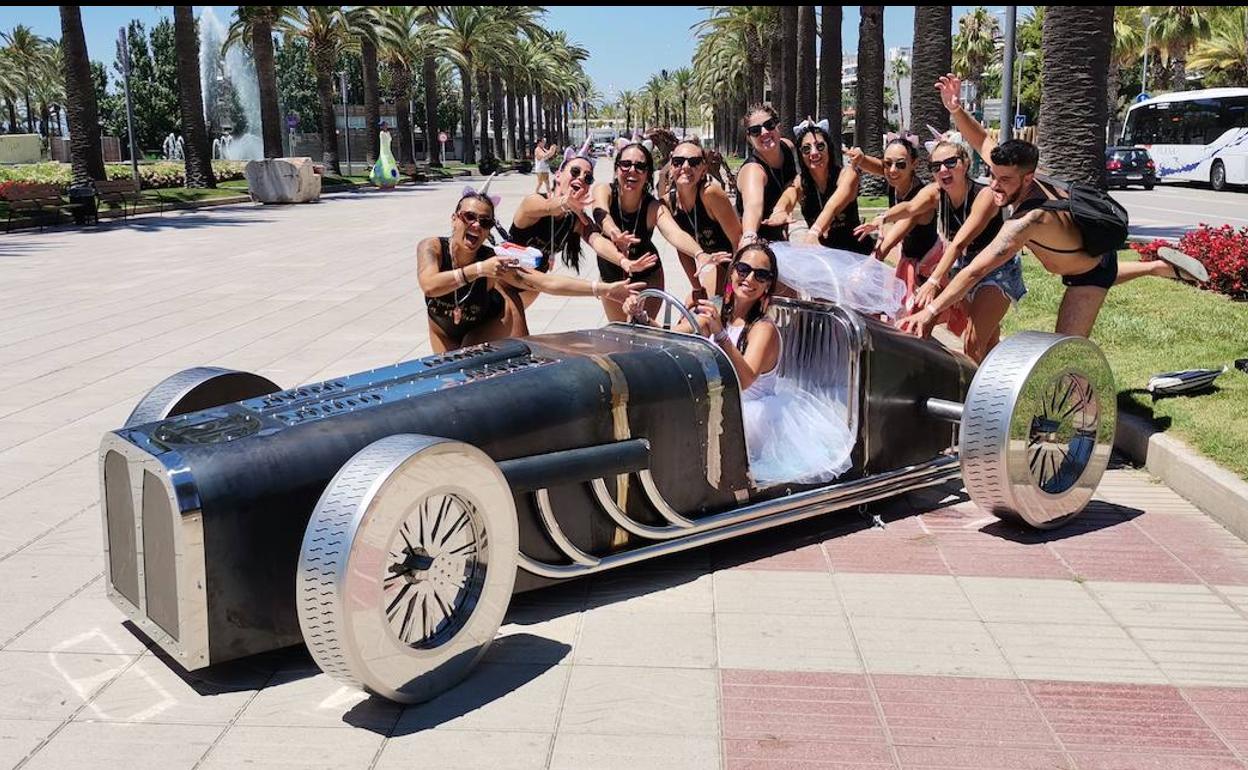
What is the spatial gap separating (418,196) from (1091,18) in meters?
26.5

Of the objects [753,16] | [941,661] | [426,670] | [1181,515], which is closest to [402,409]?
[426,670]

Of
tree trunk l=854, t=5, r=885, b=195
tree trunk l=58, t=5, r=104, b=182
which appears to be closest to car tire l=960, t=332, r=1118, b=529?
tree trunk l=854, t=5, r=885, b=195

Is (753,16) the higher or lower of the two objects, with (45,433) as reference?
higher

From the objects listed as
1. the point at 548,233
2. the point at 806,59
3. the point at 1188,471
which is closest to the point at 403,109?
the point at 806,59

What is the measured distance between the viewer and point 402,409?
12.9 feet

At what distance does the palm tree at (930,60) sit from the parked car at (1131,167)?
51.5 feet

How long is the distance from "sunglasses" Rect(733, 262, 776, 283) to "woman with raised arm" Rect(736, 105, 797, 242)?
1.64 meters

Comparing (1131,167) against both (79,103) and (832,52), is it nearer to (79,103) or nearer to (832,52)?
(832,52)

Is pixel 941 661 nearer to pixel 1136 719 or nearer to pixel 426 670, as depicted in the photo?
pixel 1136 719

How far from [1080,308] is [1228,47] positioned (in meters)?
50.2

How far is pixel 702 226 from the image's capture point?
21.5 ft

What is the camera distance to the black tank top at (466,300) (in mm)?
5508

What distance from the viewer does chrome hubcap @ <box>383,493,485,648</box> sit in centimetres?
348

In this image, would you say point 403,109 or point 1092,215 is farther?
point 403,109
